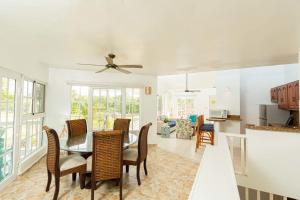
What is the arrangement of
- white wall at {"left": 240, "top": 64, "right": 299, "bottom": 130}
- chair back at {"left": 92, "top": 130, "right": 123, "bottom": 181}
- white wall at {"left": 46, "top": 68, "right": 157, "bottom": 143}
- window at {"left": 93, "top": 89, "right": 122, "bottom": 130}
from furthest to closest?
white wall at {"left": 240, "top": 64, "right": 299, "bottom": 130} < window at {"left": 93, "top": 89, "right": 122, "bottom": 130} < white wall at {"left": 46, "top": 68, "right": 157, "bottom": 143} < chair back at {"left": 92, "top": 130, "right": 123, "bottom": 181}

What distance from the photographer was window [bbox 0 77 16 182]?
2607 mm

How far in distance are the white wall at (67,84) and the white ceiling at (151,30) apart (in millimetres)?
1056

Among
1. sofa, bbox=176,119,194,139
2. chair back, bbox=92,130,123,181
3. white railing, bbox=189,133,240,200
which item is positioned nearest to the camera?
white railing, bbox=189,133,240,200

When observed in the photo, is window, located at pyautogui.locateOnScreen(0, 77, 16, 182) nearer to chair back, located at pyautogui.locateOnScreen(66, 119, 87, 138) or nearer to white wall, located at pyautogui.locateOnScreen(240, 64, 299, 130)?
chair back, located at pyautogui.locateOnScreen(66, 119, 87, 138)

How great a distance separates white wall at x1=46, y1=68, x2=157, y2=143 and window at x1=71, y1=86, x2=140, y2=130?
0.17 metres

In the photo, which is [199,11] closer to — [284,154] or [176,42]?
[176,42]

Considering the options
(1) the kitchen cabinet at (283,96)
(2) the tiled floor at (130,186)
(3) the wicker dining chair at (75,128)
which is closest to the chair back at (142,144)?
(2) the tiled floor at (130,186)

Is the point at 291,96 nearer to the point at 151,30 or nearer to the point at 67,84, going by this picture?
the point at 151,30

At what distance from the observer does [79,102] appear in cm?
466

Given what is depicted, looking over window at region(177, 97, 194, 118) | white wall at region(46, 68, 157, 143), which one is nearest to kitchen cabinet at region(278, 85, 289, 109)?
white wall at region(46, 68, 157, 143)

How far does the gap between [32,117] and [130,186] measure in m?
2.68

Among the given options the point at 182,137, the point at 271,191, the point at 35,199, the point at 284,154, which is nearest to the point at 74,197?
the point at 35,199

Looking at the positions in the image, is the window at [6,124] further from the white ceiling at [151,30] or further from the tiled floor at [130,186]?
the white ceiling at [151,30]

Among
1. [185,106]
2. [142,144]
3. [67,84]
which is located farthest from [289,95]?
[185,106]
